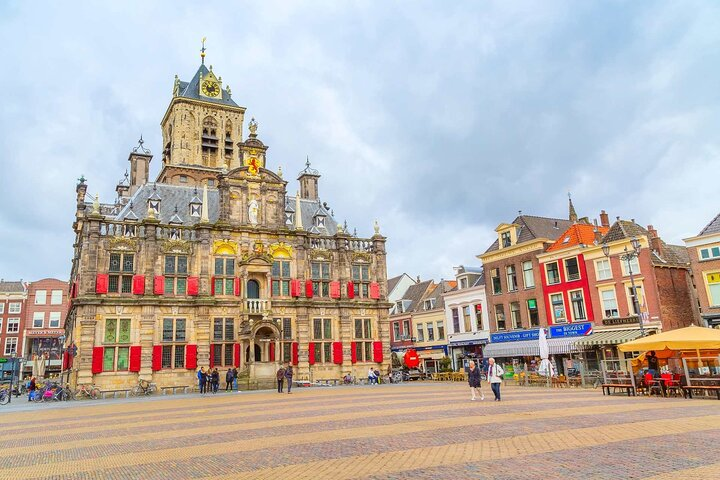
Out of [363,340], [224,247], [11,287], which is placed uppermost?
[11,287]

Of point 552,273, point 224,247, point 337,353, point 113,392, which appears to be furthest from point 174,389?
point 552,273

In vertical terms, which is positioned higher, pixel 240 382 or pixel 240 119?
pixel 240 119

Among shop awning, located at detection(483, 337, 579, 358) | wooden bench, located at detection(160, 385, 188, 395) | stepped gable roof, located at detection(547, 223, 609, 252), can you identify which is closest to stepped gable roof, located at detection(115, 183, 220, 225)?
wooden bench, located at detection(160, 385, 188, 395)

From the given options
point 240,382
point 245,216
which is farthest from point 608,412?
point 245,216

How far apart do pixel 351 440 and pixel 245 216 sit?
32345 mm

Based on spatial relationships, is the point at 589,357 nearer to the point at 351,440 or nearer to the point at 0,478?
the point at 351,440

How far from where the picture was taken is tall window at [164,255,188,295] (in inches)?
1503

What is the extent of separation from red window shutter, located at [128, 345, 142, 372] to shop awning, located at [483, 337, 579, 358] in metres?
28.1

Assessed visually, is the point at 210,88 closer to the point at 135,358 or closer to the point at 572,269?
the point at 135,358

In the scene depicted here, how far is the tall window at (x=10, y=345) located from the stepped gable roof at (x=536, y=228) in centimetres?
6587

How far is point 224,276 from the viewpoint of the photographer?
39.8m

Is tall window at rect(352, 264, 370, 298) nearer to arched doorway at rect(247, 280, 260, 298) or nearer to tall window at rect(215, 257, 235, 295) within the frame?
arched doorway at rect(247, 280, 260, 298)

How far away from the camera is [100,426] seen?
54.8ft

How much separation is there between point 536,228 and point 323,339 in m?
20.7
